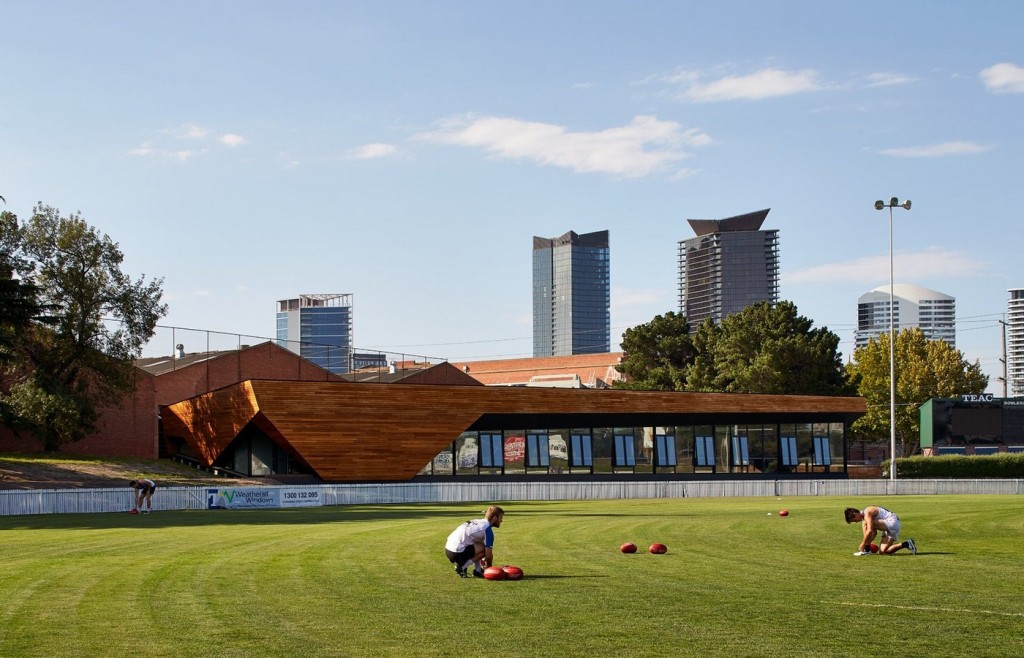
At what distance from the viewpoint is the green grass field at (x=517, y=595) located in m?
13.4

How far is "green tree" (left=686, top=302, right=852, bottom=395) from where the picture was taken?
99.8 meters

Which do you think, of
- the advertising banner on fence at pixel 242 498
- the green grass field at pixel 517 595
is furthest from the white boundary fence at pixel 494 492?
the green grass field at pixel 517 595

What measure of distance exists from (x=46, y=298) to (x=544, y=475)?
103 ft

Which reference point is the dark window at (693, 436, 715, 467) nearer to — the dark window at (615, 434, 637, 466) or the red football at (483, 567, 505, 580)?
the dark window at (615, 434, 637, 466)

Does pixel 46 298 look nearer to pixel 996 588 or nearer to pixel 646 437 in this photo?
pixel 646 437

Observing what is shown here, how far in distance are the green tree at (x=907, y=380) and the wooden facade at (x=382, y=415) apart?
126 feet

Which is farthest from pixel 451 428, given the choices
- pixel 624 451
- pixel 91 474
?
pixel 91 474

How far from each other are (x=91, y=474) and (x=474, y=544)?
151 feet

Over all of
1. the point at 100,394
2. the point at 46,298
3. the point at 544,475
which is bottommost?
the point at 544,475

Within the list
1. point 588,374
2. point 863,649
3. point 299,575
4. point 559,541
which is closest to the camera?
point 863,649

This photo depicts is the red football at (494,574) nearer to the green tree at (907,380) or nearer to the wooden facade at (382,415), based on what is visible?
the wooden facade at (382,415)

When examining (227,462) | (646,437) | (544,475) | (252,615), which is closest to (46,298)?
(227,462)

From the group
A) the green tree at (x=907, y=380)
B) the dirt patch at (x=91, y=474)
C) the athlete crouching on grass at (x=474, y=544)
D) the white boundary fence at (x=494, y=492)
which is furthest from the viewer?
the green tree at (x=907, y=380)

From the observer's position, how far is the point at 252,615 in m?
15.3
